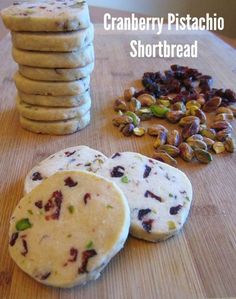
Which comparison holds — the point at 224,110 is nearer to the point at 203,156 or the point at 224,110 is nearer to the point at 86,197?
the point at 203,156

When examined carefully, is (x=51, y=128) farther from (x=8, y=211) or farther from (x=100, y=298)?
(x=100, y=298)

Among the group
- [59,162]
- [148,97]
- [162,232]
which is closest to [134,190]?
[162,232]

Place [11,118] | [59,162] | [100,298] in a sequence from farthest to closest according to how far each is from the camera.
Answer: [11,118], [59,162], [100,298]

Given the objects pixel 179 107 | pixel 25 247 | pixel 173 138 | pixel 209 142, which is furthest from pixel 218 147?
pixel 25 247

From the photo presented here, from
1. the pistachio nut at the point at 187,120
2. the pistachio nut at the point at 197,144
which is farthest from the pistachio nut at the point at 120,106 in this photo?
the pistachio nut at the point at 197,144

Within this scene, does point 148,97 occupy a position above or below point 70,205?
below

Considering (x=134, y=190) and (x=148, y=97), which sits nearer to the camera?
(x=134, y=190)

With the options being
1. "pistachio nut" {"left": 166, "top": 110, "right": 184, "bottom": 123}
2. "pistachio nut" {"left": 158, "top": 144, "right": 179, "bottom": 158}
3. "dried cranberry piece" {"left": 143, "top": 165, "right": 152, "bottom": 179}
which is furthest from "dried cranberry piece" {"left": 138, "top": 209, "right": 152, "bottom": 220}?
"pistachio nut" {"left": 166, "top": 110, "right": 184, "bottom": 123}

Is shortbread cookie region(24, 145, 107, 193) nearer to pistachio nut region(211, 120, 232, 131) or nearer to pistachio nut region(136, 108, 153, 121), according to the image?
pistachio nut region(136, 108, 153, 121)
